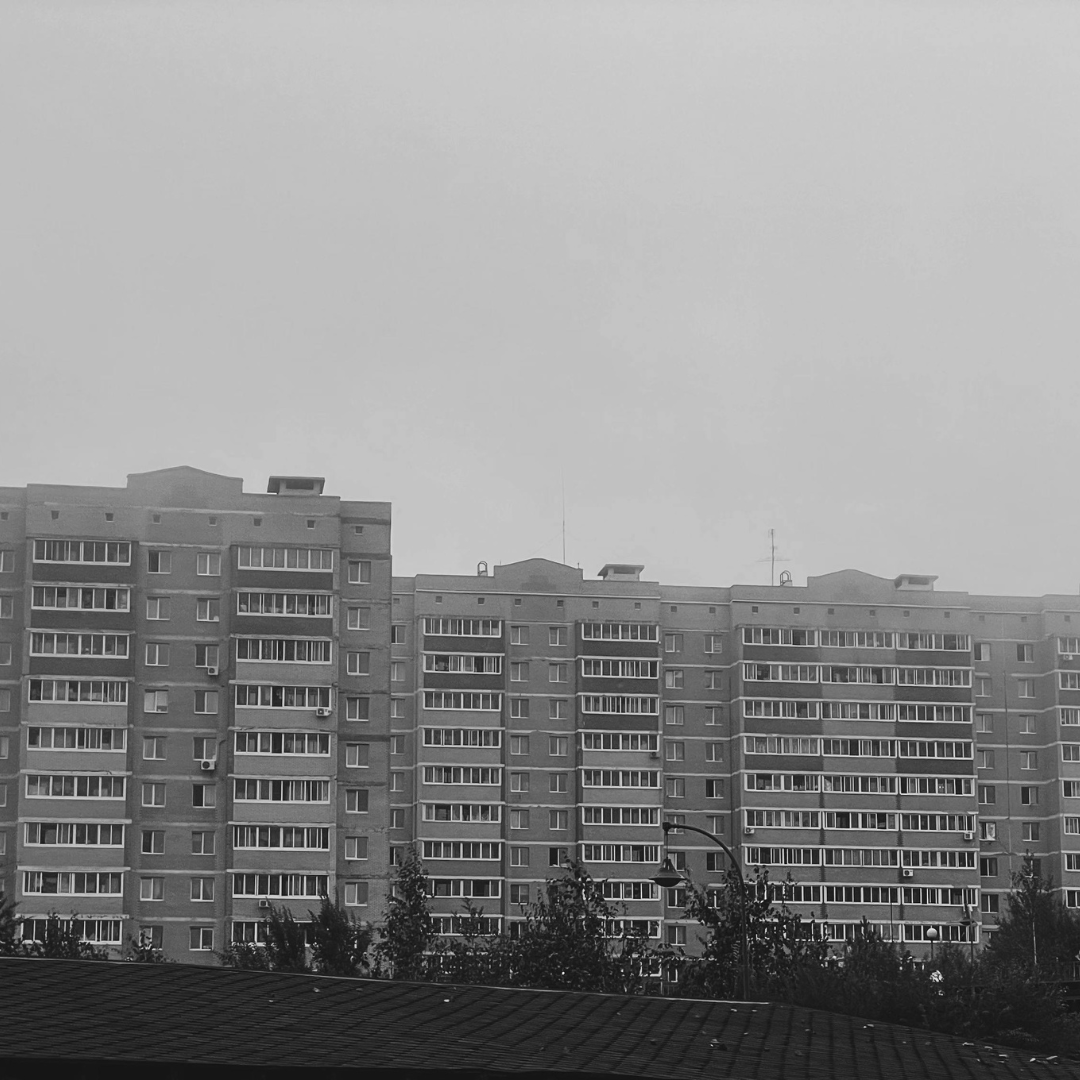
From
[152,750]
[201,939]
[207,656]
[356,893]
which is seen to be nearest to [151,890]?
[201,939]

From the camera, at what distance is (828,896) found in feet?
375

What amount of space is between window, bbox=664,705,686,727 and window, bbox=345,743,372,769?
25.6 metres

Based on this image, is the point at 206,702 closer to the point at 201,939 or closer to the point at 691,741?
the point at 201,939

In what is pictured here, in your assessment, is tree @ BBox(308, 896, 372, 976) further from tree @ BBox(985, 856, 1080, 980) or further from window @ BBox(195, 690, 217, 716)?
tree @ BBox(985, 856, 1080, 980)

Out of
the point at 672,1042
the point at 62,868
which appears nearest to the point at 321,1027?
the point at 672,1042

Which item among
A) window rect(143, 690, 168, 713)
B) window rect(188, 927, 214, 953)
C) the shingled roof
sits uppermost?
window rect(143, 690, 168, 713)

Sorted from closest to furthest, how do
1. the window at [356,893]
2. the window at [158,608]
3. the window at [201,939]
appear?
the window at [201,939]
the window at [356,893]
the window at [158,608]

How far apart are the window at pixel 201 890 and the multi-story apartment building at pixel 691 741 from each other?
18432 mm

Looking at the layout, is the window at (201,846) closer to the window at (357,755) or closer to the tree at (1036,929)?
the window at (357,755)

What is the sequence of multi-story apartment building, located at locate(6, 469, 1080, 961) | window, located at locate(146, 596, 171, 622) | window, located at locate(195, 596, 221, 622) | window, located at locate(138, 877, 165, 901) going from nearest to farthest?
window, located at locate(138, 877, 165, 901) < multi-story apartment building, located at locate(6, 469, 1080, 961) < window, located at locate(146, 596, 171, 622) < window, located at locate(195, 596, 221, 622)

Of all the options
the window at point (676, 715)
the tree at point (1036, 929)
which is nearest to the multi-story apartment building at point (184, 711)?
the window at point (676, 715)

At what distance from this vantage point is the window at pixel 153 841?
93812 mm

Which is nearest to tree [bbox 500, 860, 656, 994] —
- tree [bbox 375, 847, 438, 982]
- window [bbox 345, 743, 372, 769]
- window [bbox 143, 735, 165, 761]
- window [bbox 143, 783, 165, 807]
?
tree [bbox 375, 847, 438, 982]

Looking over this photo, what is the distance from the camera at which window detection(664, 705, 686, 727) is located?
117 meters
